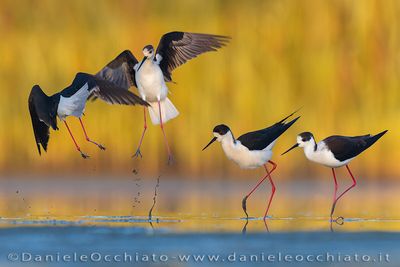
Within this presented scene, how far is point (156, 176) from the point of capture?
52.3 ft

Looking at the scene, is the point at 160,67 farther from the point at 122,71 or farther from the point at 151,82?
the point at 151,82

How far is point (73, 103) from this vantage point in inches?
489

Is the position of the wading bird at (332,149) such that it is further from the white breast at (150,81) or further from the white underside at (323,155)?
the white breast at (150,81)

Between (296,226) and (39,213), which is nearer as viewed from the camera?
(296,226)

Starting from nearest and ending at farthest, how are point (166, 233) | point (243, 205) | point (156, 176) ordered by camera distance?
point (166, 233) < point (243, 205) < point (156, 176)

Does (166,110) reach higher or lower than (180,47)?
lower

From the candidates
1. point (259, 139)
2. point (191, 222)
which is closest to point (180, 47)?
point (259, 139)

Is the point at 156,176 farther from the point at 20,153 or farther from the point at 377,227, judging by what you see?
the point at 377,227

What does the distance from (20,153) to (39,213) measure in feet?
12.2

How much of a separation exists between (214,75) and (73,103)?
15.3 ft

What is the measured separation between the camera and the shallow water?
33.9 ft

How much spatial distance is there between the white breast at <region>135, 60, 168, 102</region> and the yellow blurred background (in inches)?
96.2

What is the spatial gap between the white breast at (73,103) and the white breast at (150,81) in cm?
105

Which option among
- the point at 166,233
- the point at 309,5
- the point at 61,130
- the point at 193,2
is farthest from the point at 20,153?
the point at 166,233
